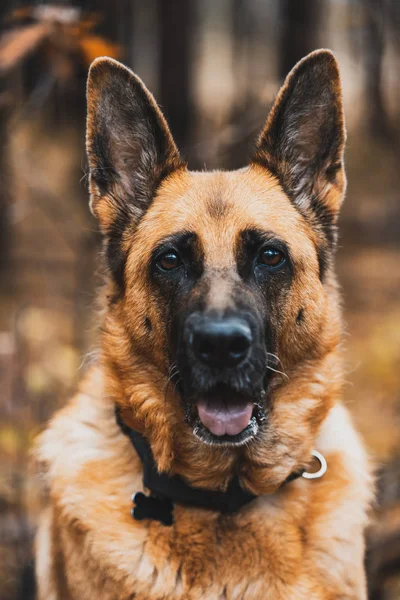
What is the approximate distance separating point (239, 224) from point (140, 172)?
63cm

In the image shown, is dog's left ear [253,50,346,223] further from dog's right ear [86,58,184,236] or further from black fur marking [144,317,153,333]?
black fur marking [144,317,153,333]

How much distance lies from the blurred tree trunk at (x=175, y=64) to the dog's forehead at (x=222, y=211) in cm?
764

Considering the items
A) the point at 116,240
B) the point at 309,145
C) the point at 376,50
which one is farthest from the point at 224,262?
the point at 376,50

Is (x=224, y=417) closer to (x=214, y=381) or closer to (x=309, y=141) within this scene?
(x=214, y=381)

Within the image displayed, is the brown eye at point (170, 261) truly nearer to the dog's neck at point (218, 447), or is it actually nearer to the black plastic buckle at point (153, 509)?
the dog's neck at point (218, 447)

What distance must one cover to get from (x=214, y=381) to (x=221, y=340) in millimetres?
210

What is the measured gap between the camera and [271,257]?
3.22 metres

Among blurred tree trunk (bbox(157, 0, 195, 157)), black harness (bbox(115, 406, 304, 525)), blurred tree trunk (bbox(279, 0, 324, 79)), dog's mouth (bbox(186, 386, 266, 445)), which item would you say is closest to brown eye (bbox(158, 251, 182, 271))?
dog's mouth (bbox(186, 386, 266, 445))

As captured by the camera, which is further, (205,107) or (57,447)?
(205,107)

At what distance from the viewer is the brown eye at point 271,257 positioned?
126 inches

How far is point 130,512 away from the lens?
3215 millimetres

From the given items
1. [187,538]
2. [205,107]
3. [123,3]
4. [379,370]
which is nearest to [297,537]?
[187,538]

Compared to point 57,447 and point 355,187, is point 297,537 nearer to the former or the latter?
point 57,447

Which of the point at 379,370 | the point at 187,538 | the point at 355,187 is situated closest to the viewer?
the point at 187,538
